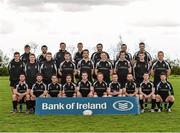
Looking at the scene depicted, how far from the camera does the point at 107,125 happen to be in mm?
10516

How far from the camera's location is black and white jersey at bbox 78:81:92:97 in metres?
Answer: 13.2

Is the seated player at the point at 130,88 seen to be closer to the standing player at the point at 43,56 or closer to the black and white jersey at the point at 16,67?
the standing player at the point at 43,56

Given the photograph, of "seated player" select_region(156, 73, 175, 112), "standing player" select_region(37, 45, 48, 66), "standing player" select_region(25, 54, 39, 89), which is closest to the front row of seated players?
"seated player" select_region(156, 73, 175, 112)

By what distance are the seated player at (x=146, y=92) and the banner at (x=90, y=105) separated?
867 mm

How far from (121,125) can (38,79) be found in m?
3.65

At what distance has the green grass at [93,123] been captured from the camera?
10.0 metres

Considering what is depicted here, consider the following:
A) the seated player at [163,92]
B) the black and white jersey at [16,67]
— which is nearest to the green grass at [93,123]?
the seated player at [163,92]

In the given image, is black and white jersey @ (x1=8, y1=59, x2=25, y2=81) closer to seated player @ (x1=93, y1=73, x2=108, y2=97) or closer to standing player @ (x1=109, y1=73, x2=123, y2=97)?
seated player @ (x1=93, y1=73, x2=108, y2=97)

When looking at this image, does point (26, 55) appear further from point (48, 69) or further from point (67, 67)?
point (67, 67)

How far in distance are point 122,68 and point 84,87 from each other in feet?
4.79

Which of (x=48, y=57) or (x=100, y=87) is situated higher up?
(x=48, y=57)

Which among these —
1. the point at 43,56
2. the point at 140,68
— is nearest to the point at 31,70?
the point at 43,56

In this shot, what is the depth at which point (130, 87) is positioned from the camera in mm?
13234

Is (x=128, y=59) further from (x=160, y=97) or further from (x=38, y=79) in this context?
(x=38, y=79)
